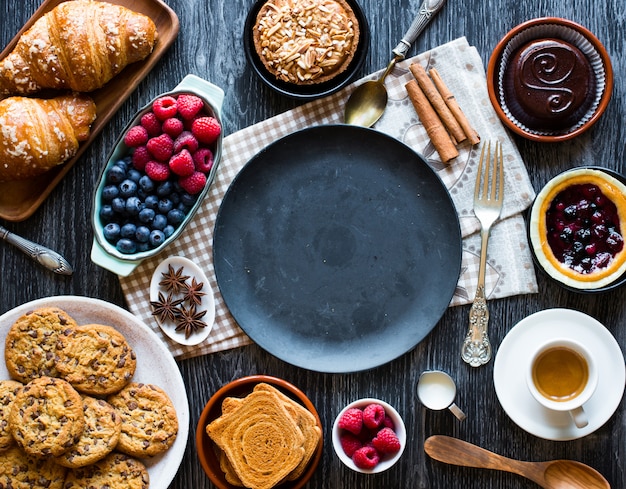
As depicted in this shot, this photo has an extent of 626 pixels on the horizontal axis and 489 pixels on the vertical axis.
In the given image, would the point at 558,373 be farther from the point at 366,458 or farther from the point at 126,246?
the point at 126,246

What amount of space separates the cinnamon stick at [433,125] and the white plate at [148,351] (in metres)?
1.05

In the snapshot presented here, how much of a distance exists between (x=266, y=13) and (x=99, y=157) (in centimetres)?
71

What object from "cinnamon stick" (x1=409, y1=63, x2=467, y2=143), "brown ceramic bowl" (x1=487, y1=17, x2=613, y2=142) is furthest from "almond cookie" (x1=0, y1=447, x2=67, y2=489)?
"brown ceramic bowl" (x1=487, y1=17, x2=613, y2=142)

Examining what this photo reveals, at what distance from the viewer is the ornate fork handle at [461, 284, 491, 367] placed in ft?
6.89

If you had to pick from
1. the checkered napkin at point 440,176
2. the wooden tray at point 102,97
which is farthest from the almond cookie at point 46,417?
the wooden tray at point 102,97

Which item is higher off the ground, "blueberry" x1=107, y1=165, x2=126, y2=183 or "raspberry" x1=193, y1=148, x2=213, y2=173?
"raspberry" x1=193, y1=148, x2=213, y2=173

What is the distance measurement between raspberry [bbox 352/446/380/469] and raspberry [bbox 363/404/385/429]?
7 cm

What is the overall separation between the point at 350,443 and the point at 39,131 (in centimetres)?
132

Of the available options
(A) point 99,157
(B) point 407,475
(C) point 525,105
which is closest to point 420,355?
(B) point 407,475

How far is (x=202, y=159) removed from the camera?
2.03m

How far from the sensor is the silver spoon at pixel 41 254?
215 cm

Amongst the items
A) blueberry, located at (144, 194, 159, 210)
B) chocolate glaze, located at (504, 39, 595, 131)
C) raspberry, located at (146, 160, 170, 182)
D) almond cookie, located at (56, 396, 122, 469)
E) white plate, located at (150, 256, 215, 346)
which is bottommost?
almond cookie, located at (56, 396, 122, 469)

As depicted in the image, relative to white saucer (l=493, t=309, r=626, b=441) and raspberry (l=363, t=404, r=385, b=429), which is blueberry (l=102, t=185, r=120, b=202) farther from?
white saucer (l=493, t=309, r=626, b=441)

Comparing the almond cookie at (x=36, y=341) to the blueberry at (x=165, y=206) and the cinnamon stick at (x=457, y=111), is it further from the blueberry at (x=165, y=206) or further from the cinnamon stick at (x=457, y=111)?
the cinnamon stick at (x=457, y=111)
